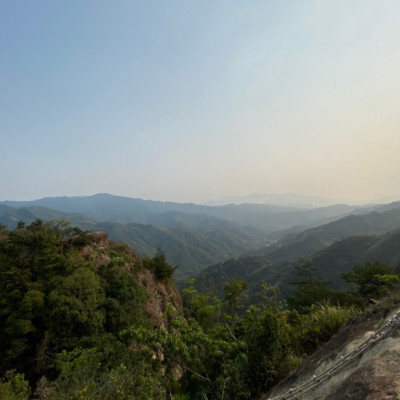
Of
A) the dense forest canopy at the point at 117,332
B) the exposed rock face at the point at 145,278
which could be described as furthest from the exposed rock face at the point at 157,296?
the dense forest canopy at the point at 117,332

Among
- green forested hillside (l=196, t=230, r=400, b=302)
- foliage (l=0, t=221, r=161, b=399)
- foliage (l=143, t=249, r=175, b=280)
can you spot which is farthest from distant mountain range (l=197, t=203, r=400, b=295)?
foliage (l=0, t=221, r=161, b=399)

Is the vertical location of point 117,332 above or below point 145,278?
below

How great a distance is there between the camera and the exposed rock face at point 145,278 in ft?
62.5

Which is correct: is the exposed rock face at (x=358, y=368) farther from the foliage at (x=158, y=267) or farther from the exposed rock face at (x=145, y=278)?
the foliage at (x=158, y=267)

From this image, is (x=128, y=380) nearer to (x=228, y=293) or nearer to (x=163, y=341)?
(x=163, y=341)

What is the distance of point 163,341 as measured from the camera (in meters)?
5.28

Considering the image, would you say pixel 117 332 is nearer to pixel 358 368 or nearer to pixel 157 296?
pixel 157 296

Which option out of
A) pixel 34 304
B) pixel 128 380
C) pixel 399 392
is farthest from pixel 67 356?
pixel 399 392

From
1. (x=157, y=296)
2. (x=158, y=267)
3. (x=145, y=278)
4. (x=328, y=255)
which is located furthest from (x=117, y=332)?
(x=328, y=255)

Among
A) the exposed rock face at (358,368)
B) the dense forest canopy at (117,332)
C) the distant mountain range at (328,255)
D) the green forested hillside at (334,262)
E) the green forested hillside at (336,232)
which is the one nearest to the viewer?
the exposed rock face at (358,368)

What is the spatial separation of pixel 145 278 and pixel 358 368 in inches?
771

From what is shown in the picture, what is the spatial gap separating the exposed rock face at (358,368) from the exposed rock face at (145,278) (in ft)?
51.6

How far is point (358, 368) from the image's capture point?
322cm

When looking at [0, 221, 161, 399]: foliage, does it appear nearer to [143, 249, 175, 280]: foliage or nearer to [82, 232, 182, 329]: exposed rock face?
[82, 232, 182, 329]: exposed rock face
